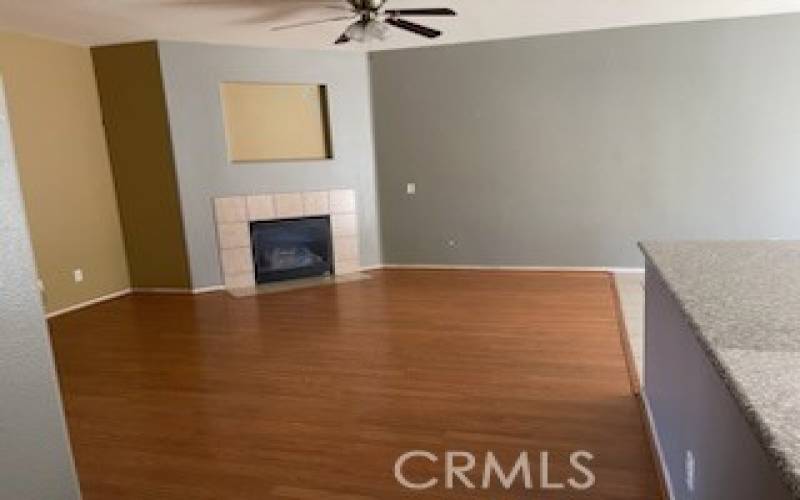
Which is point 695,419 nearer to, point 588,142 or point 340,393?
point 340,393

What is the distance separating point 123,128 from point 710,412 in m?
5.72

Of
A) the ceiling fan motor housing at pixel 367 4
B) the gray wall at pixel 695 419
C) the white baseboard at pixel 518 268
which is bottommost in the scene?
the white baseboard at pixel 518 268

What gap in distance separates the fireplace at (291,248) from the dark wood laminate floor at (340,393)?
0.95 m

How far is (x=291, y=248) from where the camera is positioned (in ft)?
20.3

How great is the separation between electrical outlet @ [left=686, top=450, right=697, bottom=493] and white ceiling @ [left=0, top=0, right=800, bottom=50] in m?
3.57

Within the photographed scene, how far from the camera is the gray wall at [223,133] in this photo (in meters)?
5.40

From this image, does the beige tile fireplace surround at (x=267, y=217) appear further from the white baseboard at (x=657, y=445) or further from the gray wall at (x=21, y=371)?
the gray wall at (x=21, y=371)

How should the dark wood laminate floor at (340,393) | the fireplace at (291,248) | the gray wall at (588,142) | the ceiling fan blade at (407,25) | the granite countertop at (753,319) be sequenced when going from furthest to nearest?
the fireplace at (291,248), the gray wall at (588,142), the ceiling fan blade at (407,25), the dark wood laminate floor at (340,393), the granite countertop at (753,319)

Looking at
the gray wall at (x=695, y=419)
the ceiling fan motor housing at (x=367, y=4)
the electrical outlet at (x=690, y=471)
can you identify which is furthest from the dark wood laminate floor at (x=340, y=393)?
the ceiling fan motor housing at (x=367, y=4)

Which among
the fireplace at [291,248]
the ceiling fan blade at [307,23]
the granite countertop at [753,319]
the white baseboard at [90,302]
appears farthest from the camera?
the fireplace at [291,248]

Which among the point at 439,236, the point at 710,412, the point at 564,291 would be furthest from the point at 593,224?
the point at 710,412

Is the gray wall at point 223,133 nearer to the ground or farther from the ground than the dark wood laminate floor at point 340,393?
farther from the ground

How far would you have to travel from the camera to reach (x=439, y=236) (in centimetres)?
633

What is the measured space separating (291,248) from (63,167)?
92.4 inches
